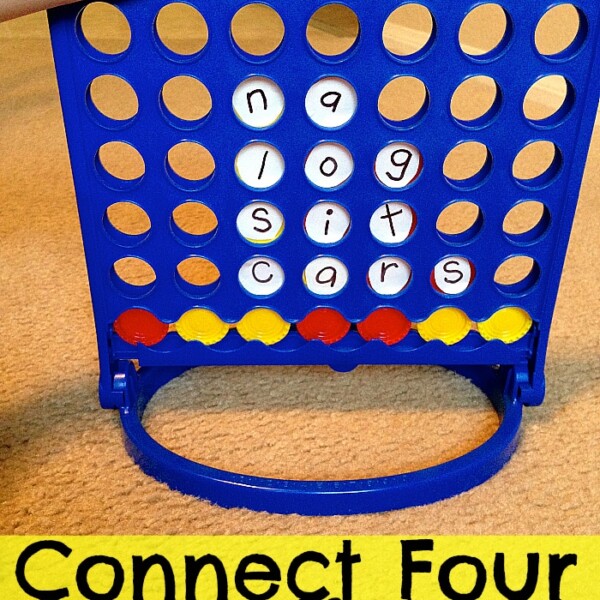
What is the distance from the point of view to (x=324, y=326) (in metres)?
0.69

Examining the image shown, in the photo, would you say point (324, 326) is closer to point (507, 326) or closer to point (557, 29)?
point (507, 326)

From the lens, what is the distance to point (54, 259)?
3.24ft

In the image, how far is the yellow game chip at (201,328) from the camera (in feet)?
2.24

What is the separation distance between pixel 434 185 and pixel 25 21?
1.84m

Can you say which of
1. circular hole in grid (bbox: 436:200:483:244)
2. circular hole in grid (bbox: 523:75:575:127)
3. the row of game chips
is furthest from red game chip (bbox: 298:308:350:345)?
circular hole in grid (bbox: 523:75:575:127)

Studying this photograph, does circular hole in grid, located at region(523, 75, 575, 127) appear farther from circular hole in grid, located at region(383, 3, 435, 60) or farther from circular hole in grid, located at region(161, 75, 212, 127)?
circular hole in grid, located at region(161, 75, 212, 127)

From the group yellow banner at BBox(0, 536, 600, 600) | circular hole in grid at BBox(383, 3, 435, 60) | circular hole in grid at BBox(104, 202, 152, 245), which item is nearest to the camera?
yellow banner at BBox(0, 536, 600, 600)

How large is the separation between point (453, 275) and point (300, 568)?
27cm

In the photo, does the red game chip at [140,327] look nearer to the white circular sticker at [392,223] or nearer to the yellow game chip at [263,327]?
the yellow game chip at [263,327]

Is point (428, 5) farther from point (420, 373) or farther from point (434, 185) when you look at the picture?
point (420, 373)

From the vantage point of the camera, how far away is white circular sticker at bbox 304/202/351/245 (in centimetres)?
63

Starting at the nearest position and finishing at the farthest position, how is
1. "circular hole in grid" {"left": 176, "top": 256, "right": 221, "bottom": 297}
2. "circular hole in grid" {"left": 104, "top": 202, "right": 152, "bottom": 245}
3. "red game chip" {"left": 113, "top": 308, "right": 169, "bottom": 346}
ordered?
"red game chip" {"left": 113, "top": 308, "right": 169, "bottom": 346} → "circular hole in grid" {"left": 176, "top": 256, "right": 221, "bottom": 297} → "circular hole in grid" {"left": 104, "top": 202, "right": 152, "bottom": 245}

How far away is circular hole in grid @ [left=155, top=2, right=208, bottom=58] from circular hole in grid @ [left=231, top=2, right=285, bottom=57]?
0.08 metres

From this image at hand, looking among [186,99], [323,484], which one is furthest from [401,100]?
[323,484]
